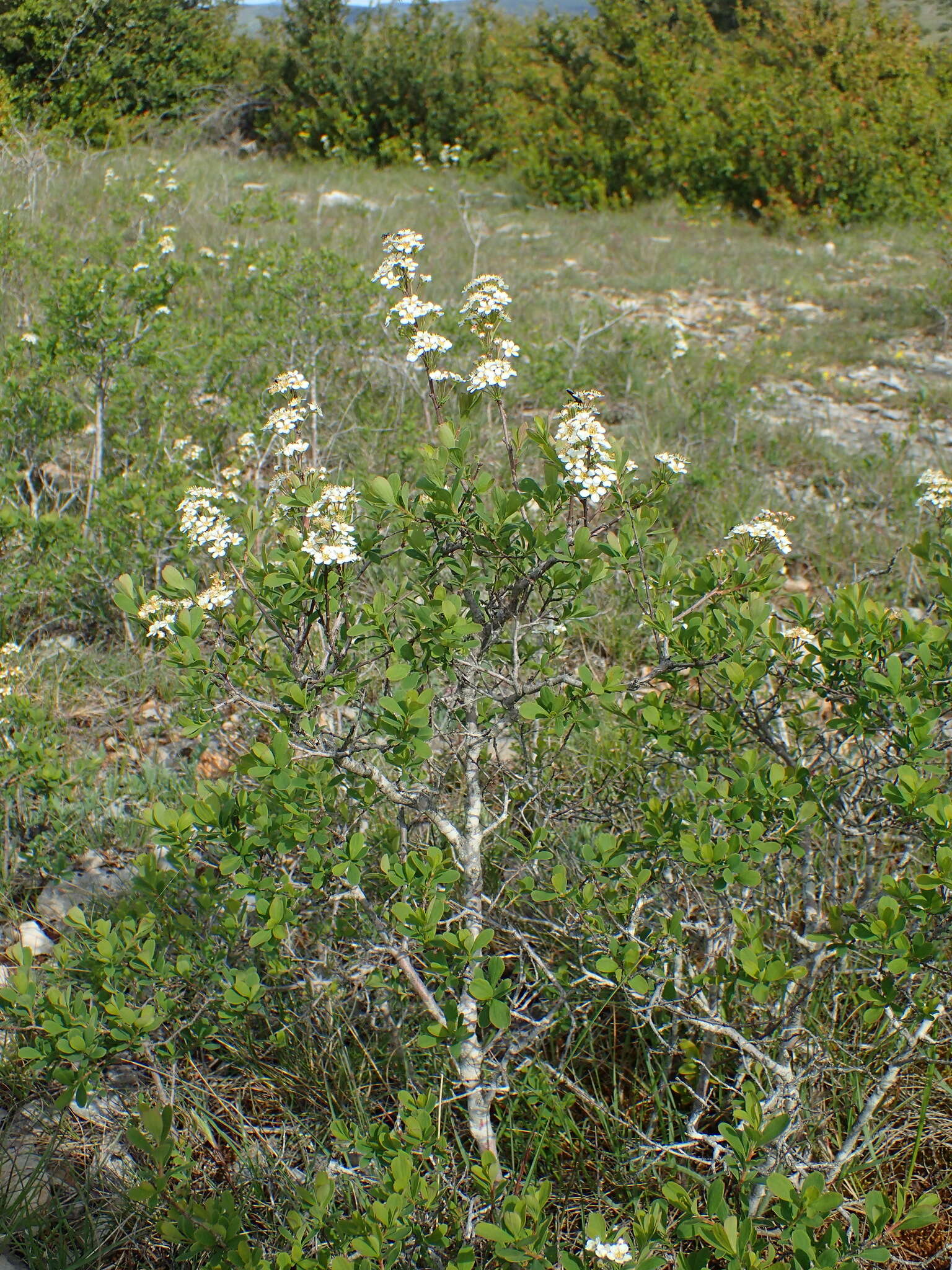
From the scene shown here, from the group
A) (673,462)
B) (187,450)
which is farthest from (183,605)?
(187,450)

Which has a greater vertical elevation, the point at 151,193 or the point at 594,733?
the point at 151,193

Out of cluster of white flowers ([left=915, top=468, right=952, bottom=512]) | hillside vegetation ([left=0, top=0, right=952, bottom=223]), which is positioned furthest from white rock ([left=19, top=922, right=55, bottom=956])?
hillside vegetation ([left=0, top=0, right=952, bottom=223])

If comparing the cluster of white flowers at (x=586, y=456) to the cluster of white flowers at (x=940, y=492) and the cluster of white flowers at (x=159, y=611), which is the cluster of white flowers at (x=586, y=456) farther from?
the cluster of white flowers at (x=940, y=492)

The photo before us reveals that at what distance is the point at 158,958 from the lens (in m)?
1.61

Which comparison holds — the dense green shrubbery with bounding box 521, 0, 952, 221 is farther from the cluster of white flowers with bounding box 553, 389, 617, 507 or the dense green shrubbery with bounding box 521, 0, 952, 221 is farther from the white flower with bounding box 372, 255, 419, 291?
the cluster of white flowers with bounding box 553, 389, 617, 507

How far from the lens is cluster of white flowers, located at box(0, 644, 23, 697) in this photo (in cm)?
258

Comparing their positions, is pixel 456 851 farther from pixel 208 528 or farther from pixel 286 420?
pixel 286 420

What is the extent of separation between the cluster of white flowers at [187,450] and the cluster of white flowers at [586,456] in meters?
2.09

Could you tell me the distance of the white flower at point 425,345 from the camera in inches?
70.7

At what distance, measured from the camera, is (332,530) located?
163cm

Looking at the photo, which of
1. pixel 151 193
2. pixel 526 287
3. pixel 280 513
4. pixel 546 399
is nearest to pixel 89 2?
pixel 151 193

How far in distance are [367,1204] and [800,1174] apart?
0.79 metres

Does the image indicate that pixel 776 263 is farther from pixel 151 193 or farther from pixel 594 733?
pixel 594 733

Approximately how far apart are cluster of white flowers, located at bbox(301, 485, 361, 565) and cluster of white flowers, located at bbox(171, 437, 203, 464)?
181 centimetres
